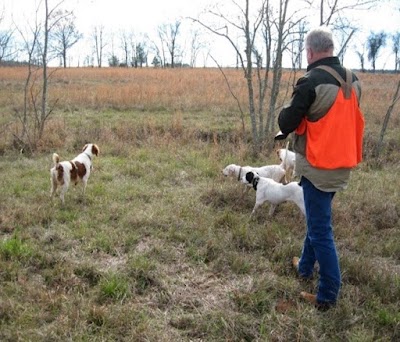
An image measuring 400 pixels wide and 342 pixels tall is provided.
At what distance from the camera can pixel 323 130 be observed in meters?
2.88

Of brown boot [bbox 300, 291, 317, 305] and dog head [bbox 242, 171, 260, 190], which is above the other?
dog head [bbox 242, 171, 260, 190]

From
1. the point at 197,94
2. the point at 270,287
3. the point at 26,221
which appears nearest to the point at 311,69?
the point at 270,287

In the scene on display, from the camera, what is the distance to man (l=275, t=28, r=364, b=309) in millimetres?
2867

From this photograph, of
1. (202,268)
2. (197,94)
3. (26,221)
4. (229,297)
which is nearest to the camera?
(229,297)

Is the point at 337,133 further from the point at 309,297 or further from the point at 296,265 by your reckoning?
the point at 296,265

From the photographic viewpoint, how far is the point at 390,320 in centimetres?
320

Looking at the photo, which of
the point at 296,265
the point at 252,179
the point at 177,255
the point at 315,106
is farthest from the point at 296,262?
the point at 315,106

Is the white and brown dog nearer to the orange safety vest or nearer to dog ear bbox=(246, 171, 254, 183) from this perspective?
dog ear bbox=(246, 171, 254, 183)

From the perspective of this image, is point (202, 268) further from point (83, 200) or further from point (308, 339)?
point (83, 200)

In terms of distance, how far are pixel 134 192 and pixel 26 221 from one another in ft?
5.64

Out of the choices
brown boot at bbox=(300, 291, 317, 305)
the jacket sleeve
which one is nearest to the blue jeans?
brown boot at bbox=(300, 291, 317, 305)

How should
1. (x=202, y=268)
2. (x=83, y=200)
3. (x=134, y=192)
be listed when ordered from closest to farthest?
(x=202, y=268), (x=83, y=200), (x=134, y=192)

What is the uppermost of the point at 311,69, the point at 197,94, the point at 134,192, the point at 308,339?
the point at 197,94

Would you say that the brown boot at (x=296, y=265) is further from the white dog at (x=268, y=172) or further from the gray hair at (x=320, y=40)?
the white dog at (x=268, y=172)
